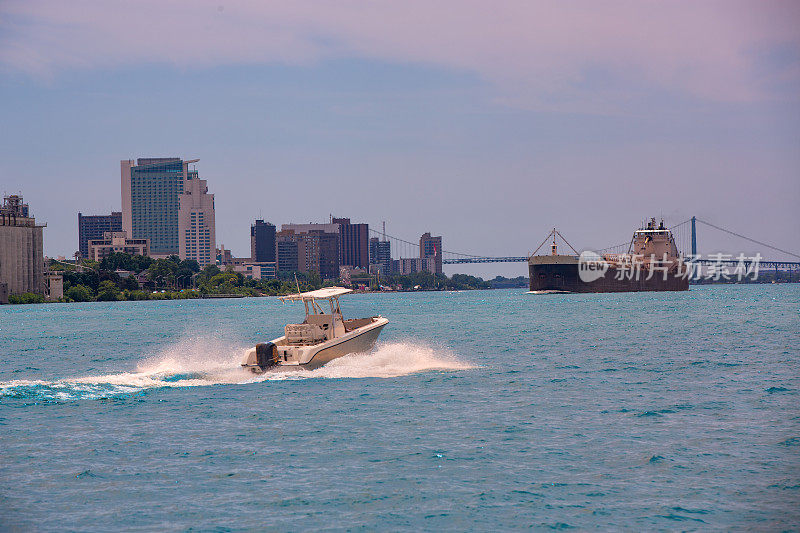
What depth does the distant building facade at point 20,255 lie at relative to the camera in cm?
15975

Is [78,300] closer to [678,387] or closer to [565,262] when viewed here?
[565,262]

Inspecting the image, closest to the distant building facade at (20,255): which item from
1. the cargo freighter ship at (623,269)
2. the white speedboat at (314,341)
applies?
the cargo freighter ship at (623,269)

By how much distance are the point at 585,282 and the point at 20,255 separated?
11047 cm

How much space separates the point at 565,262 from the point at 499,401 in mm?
136254

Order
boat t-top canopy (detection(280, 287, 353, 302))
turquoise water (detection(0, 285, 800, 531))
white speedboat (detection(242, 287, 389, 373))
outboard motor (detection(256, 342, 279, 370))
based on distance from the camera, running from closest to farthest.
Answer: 1. turquoise water (detection(0, 285, 800, 531))
2. outboard motor (detection(256, 342, 279, 370))
3. white speedboat (detection(242, 287, 389, 373))
4. boat t-top canopy (detection(280, 287, 353, 302))

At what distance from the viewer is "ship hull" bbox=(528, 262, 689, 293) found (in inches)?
6225

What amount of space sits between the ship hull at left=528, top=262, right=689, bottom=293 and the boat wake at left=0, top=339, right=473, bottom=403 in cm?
12460

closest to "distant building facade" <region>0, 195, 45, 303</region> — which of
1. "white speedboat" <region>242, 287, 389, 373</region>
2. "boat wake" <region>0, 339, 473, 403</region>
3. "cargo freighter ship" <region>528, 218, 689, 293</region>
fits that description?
"cargo freighter ship" <region>528, 218, 689, 293</region>

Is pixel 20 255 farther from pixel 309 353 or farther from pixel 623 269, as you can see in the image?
pixel 309 353

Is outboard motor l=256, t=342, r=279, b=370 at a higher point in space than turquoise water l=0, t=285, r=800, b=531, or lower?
higher

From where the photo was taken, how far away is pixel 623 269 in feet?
540

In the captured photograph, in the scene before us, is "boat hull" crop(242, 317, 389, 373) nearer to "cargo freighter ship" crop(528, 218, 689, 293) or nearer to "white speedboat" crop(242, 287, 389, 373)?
"white speedboat" crop(242, 287, 389, 373)

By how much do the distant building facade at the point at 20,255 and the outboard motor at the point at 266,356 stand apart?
14851 cm

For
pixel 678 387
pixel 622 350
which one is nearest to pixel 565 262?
pixel 622 350
